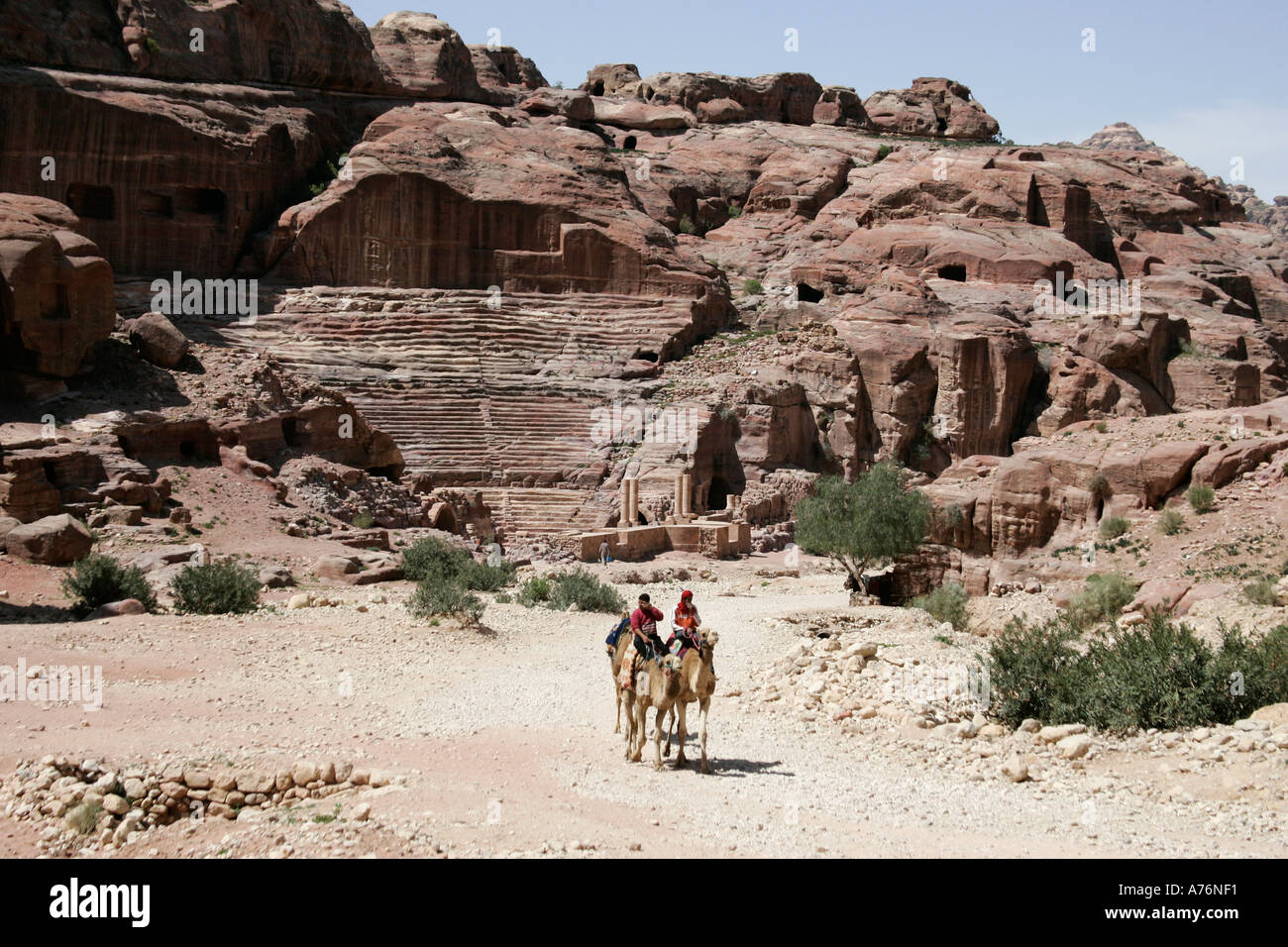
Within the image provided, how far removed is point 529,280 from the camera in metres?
45.4

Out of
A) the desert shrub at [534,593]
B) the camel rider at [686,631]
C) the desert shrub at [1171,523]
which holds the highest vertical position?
the desert shrub at [1171,523]

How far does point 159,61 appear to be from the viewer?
4600cm

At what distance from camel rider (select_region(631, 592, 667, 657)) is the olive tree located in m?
11.9

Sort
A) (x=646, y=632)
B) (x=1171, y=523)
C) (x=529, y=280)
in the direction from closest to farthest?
(x=646, y=632), (x=1171, y=523), (x=529, y=280)

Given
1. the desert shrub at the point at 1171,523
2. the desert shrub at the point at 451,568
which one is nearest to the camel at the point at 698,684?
the desert shrub at the point at 1171,523

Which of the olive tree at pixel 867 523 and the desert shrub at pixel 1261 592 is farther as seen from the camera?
the olive tree at pixel 867 523

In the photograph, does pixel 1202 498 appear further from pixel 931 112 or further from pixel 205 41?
pixel 931 112

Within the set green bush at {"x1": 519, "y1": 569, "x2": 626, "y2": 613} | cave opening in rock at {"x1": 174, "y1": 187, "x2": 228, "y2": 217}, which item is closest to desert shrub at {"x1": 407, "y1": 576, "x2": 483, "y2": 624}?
green bush at {"x1": 519, "y1": 569, "x2": 626, "y2": 613}

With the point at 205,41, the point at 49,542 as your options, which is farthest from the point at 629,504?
the point at 205,41

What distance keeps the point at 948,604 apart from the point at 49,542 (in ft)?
53.4

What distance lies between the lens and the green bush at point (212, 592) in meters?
20.5

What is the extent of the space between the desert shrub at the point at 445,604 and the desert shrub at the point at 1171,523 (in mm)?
11538

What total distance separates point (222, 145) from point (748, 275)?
21.6 m

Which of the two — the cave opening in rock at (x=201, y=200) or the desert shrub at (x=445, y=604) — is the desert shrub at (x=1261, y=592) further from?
the cave opening in rock at (x=201, y=200)
